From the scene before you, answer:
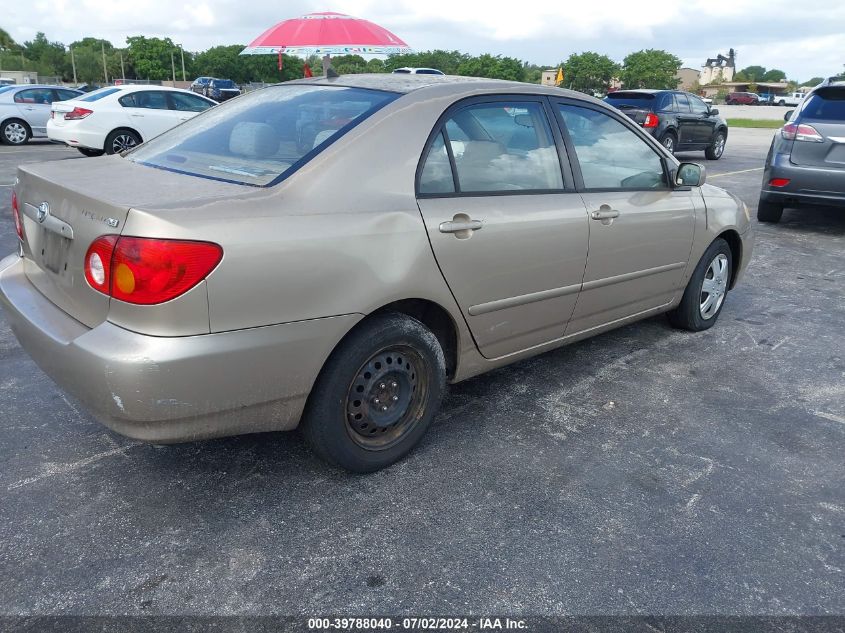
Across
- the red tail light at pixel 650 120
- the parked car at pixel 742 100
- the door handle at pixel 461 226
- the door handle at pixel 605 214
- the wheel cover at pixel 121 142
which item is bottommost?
the wheel cover at pixel 121 142

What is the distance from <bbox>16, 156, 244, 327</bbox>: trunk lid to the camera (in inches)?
92.4

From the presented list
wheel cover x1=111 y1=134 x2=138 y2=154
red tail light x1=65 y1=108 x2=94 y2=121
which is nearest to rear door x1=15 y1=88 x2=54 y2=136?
red tail light x1=65 y1=108 x2=94 y2=121

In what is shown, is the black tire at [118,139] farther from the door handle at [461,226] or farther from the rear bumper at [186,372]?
the door handle at [461,226]

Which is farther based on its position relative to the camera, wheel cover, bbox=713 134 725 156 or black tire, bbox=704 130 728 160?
wheel cover, bbox=713 134 725 156

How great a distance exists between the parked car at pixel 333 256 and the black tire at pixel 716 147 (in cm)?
1394

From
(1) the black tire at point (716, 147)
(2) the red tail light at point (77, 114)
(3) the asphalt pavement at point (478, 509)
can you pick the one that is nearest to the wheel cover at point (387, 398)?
(3) the asphalt pavement at point (478, 509)

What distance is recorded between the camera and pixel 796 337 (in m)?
4.77

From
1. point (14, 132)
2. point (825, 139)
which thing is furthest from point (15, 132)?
point (825, 139)

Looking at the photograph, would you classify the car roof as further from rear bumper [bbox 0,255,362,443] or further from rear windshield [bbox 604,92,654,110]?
rear windshield [bbox 604,92,654,110]

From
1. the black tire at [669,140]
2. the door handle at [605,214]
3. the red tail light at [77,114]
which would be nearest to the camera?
the door handle at [605,214]

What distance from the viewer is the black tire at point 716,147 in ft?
53.7

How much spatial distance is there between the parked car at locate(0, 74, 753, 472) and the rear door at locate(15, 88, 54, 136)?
48.7 ft

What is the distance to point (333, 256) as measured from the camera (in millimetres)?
2477

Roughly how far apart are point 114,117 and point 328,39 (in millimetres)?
4387
